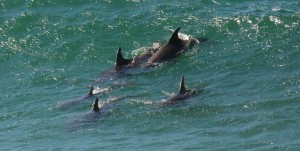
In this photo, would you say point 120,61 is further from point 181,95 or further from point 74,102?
point 181,95

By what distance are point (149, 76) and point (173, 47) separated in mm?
2265

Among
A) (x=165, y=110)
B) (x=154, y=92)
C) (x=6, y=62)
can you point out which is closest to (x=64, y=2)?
(x=6, y=62)

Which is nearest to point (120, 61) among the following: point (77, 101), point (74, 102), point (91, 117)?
point (77, 101)

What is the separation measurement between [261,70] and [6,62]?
424 inches

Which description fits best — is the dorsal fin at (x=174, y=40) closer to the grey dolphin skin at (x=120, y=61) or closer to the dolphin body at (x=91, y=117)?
the grey dolphin skin at (x=120, y=61)

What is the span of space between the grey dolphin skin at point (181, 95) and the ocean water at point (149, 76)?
0.28 metres

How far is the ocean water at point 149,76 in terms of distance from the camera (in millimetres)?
18891

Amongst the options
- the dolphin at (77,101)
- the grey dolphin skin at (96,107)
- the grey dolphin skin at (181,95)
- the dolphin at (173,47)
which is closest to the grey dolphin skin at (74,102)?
the dolphin at (77,101)

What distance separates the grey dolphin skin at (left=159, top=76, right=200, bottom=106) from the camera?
21562 millimetres

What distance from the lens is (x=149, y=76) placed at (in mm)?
25078

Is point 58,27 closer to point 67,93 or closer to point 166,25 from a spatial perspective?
point 166,25

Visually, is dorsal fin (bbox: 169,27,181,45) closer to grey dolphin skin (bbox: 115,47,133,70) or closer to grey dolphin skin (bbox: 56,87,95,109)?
grey dolphin skin (bbox: 115,47,133,70)

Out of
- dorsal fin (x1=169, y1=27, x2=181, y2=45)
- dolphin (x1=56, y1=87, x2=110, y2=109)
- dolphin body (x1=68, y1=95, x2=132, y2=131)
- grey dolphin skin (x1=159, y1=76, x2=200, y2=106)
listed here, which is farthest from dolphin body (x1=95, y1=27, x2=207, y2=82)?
grey dolphin skin (x1=159, y1=76, x2=200, y2=106)

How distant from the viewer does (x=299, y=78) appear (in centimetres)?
2203
